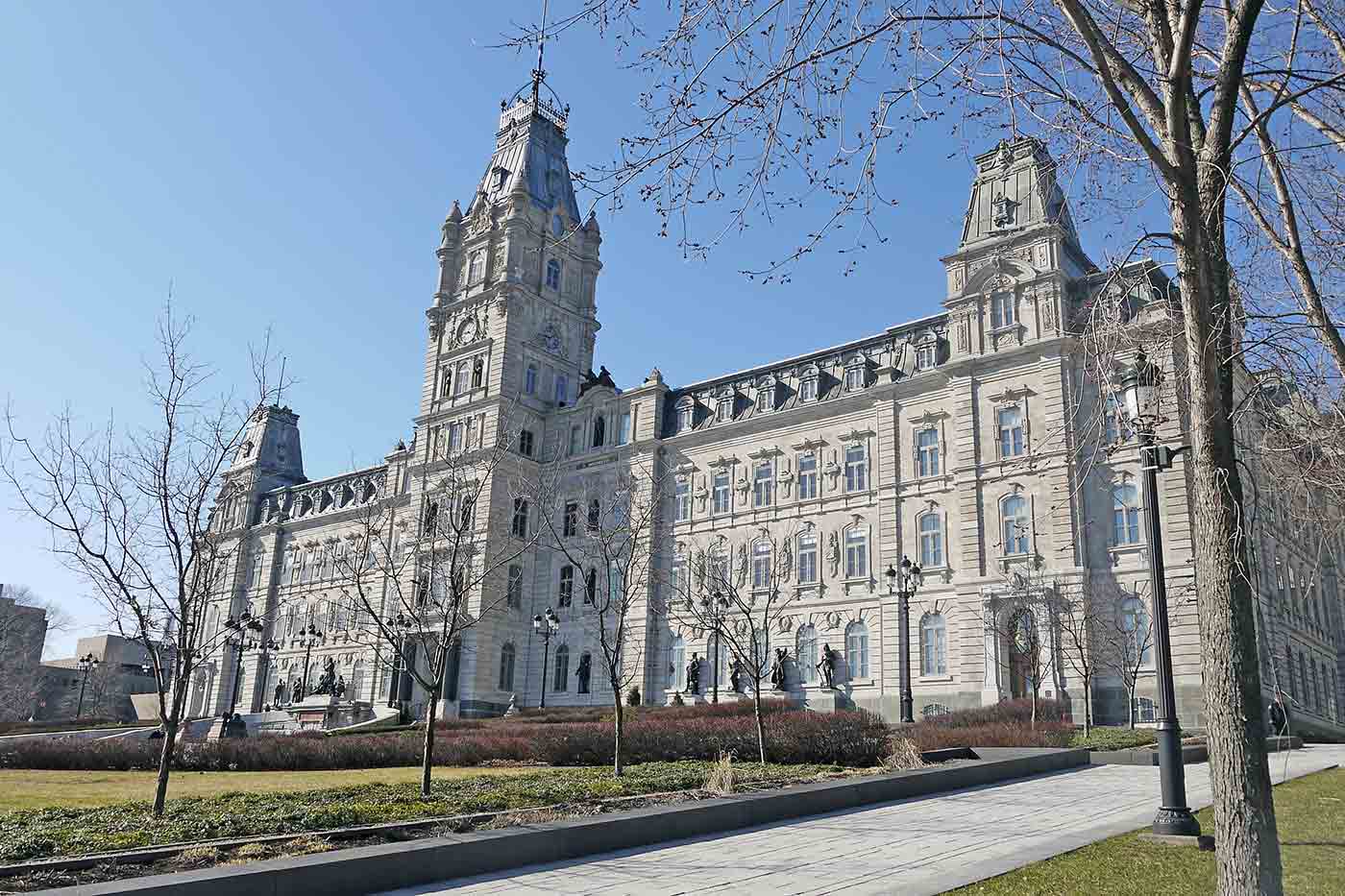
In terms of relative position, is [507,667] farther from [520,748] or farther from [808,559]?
[520,748]

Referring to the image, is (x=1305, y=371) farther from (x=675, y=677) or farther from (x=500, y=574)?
(x=500, y=574)

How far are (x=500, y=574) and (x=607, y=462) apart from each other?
27.6 feet

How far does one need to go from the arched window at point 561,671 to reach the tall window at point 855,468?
1850 cm

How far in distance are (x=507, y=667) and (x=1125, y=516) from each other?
32.5 metres

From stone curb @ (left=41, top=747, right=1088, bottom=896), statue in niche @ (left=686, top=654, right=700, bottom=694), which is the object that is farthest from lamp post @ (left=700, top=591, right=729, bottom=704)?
stone curb @ (left=41, top=747, right=1088, bottom=896)

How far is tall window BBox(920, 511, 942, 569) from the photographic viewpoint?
4009 centimetres

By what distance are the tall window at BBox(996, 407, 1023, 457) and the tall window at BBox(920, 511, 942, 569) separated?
397cm

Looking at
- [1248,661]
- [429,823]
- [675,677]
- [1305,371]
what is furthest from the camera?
[675,677]

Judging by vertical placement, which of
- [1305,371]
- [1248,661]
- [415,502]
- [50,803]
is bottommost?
[50,803]

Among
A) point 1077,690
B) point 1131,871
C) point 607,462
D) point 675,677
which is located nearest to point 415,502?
point 607,462

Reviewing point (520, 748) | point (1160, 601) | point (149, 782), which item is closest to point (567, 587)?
point (520, 748)

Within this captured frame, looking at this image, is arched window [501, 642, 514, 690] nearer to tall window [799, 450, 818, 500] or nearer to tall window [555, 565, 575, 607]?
tall window [555, 565, 575, 607]

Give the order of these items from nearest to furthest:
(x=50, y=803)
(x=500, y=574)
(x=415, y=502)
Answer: (x=50, y=803), (x=500, y=574), (x=415, y=502)

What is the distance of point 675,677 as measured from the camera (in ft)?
157
